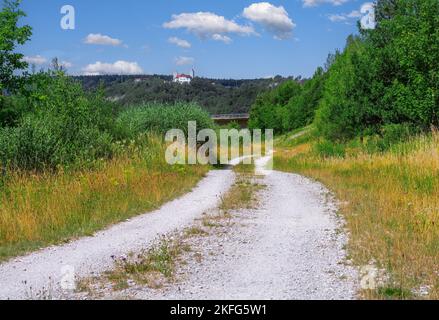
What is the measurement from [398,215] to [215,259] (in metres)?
4.50

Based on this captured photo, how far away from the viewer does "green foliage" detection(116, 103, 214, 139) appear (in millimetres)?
26359

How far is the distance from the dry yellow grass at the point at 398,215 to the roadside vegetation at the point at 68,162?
5.39 meters

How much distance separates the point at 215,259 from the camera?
7.42m

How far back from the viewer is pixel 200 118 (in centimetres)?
2884

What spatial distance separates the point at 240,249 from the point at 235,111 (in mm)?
Answer: 167424

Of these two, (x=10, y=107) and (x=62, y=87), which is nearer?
(x=62, y=87)

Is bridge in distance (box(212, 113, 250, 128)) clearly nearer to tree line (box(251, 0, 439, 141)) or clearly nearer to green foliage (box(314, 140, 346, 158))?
tree line (box(251, 0, 439, 141))

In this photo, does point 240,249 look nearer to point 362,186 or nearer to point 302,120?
point 362,186

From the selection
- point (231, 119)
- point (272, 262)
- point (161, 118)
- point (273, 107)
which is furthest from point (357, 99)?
point (231, 119)

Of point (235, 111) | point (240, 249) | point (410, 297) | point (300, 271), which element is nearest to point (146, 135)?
point (240, 249)

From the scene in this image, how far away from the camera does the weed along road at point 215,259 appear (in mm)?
5828

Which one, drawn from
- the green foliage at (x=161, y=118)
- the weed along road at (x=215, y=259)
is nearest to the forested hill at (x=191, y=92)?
the green foliage at (x=161, y=118)

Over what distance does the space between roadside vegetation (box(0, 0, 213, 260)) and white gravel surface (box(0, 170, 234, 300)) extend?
51 centimetres
